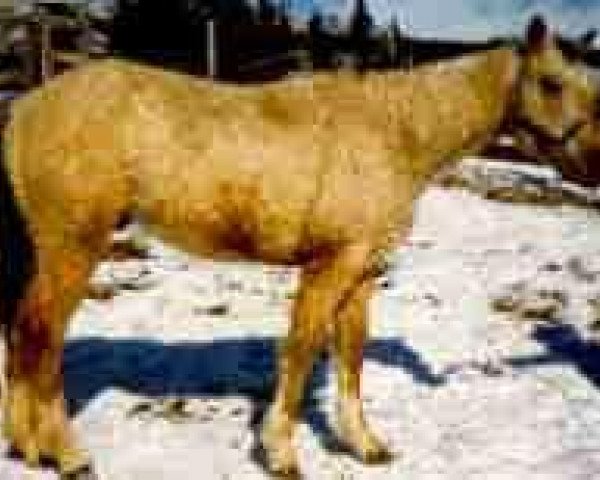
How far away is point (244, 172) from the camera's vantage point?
5.26 metres

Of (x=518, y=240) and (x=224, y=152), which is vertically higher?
(x=224, y=152)

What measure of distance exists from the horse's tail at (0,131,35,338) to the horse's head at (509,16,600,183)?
273 centimetres

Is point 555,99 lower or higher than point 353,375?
higher

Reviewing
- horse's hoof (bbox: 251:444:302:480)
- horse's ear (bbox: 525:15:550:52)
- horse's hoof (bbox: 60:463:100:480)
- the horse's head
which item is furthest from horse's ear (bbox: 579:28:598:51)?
horse's hoof (bbox: 60:463:100:480)

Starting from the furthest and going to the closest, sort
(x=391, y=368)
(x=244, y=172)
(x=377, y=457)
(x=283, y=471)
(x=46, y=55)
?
(x=46, y=55), (x=391, y=368), (x=377, y=457), (x=283, y=471), (x=244, y=172)

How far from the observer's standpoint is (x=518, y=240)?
1158 centimetres

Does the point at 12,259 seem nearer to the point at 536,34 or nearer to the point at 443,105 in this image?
the point at 443,105

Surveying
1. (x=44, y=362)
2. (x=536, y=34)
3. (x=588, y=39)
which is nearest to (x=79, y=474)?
(x=44, y=362)

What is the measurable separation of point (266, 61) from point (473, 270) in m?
12.6

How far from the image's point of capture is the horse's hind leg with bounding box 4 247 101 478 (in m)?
5.29

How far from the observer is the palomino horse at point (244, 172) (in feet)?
17.1

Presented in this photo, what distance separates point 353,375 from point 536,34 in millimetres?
2171

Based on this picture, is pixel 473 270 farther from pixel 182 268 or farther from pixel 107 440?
pixel 107 440

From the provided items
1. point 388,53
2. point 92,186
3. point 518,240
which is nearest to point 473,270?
point 518,240
